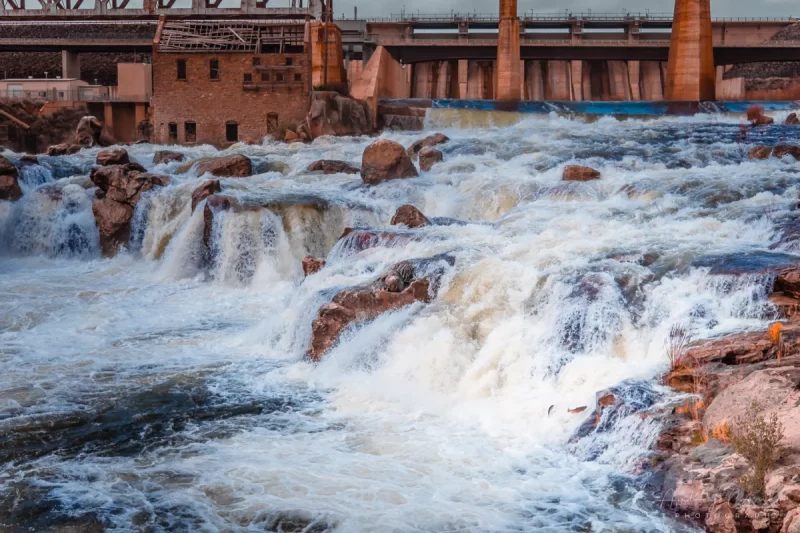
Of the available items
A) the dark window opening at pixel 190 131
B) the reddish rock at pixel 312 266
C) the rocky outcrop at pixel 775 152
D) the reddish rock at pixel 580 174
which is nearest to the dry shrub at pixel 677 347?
the reddish rock at pixel 312 266

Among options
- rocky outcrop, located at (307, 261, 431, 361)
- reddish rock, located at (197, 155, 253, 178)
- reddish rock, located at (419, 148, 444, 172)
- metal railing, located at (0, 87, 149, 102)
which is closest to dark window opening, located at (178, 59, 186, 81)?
metal railing, located at (0, 87, 149, 102)

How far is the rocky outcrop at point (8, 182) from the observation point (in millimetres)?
23047

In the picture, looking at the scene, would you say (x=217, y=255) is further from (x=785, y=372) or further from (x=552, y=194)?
(x=785, y=372)

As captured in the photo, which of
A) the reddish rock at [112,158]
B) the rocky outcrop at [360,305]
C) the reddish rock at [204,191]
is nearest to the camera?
the rocky outcrop at [360,305]

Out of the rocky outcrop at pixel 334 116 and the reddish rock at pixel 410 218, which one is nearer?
the reddish rock at pixel 410 218

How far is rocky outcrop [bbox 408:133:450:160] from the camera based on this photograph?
25.8 meters

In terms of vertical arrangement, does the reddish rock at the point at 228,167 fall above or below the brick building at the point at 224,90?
below

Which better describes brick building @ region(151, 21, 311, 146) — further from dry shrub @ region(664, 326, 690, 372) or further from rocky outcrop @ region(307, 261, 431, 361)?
dry shrub @ region(664, 326, 690, 372)

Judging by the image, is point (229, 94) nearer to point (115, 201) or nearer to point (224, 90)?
point (224, 90)

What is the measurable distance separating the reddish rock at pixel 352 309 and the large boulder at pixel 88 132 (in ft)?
71.7

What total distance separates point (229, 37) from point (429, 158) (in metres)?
13.8

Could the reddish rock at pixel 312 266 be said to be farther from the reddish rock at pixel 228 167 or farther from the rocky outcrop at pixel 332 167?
A: the reddish rock at pixel 228 167

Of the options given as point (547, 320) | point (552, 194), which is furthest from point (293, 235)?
point (547, 320)

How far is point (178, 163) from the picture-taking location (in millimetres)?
27234
